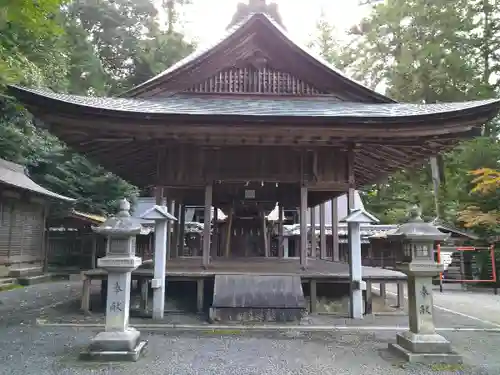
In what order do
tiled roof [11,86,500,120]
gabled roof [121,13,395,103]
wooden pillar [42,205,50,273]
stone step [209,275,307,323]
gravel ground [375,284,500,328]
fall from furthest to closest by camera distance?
wooden pillar [42,205,50,273] → gravel ground [375,284,500,328] → gabled roof [121,13,395,103] → stone step [209,275,307,323] → tiled roof [11,86,500,120]

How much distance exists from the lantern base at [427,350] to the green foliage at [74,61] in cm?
673

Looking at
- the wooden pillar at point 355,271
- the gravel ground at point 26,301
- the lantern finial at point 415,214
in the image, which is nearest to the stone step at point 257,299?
the wooden pillar at point 355,271

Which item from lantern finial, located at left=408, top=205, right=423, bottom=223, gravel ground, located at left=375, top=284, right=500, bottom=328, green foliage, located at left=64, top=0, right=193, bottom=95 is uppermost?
green foliage, located at left=64, top=0, right=193, bottom=95

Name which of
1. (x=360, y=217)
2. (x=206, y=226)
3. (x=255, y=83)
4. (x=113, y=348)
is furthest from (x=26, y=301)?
(x=360, y=217)

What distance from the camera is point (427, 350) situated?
5.09 meters

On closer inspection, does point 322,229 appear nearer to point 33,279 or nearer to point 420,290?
point 420,290

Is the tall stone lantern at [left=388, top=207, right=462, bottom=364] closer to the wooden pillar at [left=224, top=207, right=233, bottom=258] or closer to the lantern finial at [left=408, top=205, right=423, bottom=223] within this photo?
the lantern finial at [left=408, top=205, right=423, bottom=223]

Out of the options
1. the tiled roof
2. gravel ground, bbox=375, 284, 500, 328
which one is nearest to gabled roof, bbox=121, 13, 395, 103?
the tiled roof

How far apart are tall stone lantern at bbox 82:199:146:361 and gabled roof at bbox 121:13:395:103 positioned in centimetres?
435

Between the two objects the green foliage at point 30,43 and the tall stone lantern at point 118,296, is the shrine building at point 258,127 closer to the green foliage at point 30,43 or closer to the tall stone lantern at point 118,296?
the green foliage at point 30,43

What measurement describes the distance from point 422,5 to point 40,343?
82.3 feet

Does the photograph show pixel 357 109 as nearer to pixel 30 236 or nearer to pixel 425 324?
pixel 425 324

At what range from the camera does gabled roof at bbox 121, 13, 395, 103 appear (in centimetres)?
877

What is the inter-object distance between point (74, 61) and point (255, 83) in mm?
18378
